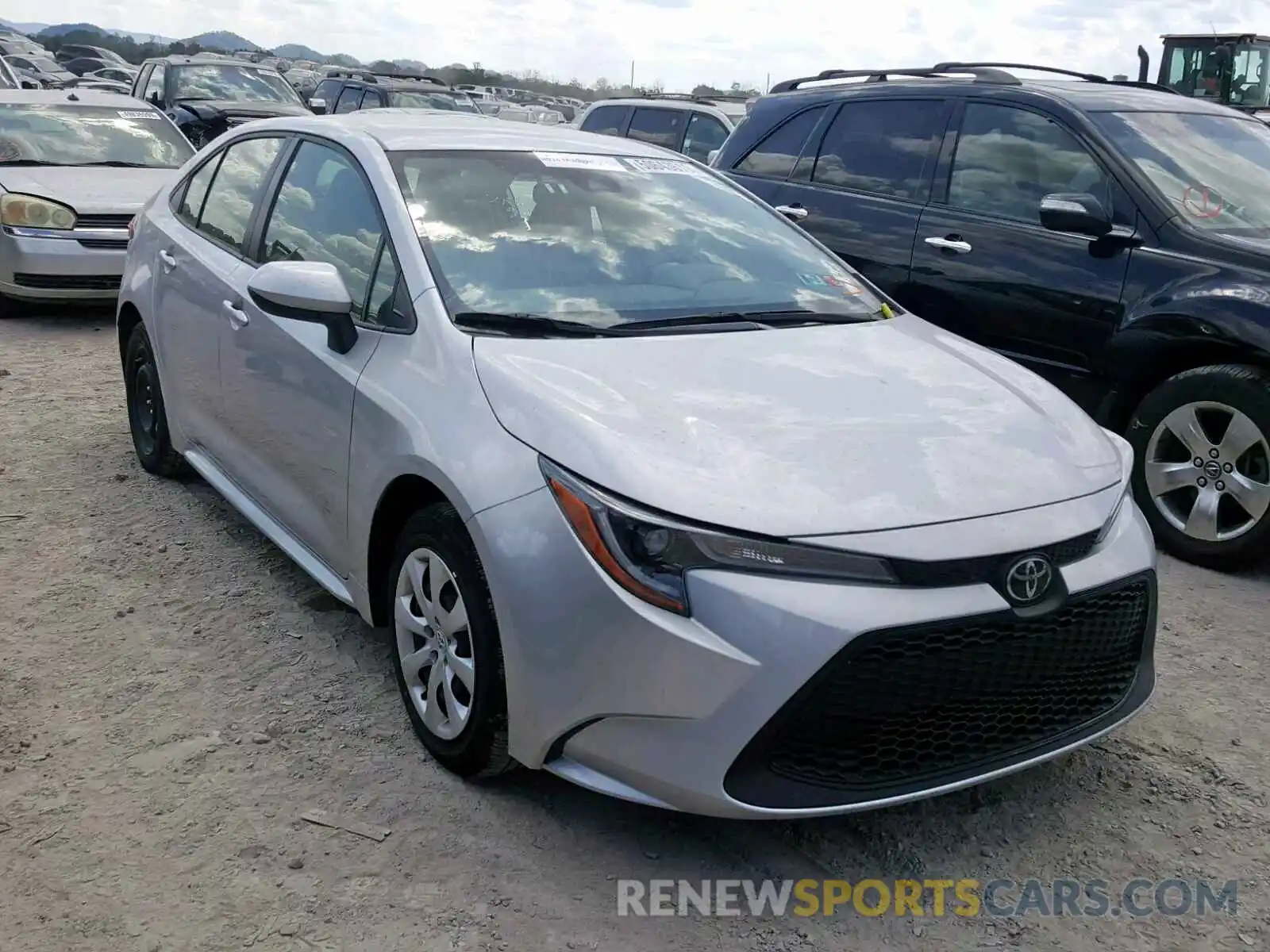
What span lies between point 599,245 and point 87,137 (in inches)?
300

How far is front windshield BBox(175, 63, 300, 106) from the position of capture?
16.8 meters

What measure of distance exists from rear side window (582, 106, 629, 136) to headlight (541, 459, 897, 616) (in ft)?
41.9

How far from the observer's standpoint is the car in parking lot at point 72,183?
332 inches

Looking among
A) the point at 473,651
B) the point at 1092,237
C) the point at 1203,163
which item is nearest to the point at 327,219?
the point at 473,651

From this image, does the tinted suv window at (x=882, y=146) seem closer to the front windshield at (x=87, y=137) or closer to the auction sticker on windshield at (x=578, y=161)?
the auction sticker on windshield at (x=578, y=161)

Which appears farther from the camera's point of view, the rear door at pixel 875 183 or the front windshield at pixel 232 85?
the front windshield at pixel 232 85

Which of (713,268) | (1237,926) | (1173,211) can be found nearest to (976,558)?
(1237,926)

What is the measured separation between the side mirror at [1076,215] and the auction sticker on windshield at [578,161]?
202 cm

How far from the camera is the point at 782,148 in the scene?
6.90 meters

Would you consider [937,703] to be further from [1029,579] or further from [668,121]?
[668,121]

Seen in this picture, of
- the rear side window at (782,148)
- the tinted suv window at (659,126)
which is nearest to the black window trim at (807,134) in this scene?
the rear side window at (782,148)

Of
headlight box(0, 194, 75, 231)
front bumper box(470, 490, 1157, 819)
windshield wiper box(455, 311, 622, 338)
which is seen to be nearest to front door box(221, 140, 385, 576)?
windshield wiper box(455, 311, 622, 338)

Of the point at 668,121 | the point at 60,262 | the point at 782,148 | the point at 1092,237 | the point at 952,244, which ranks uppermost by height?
the point at 782,148

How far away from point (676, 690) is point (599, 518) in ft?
1.29
